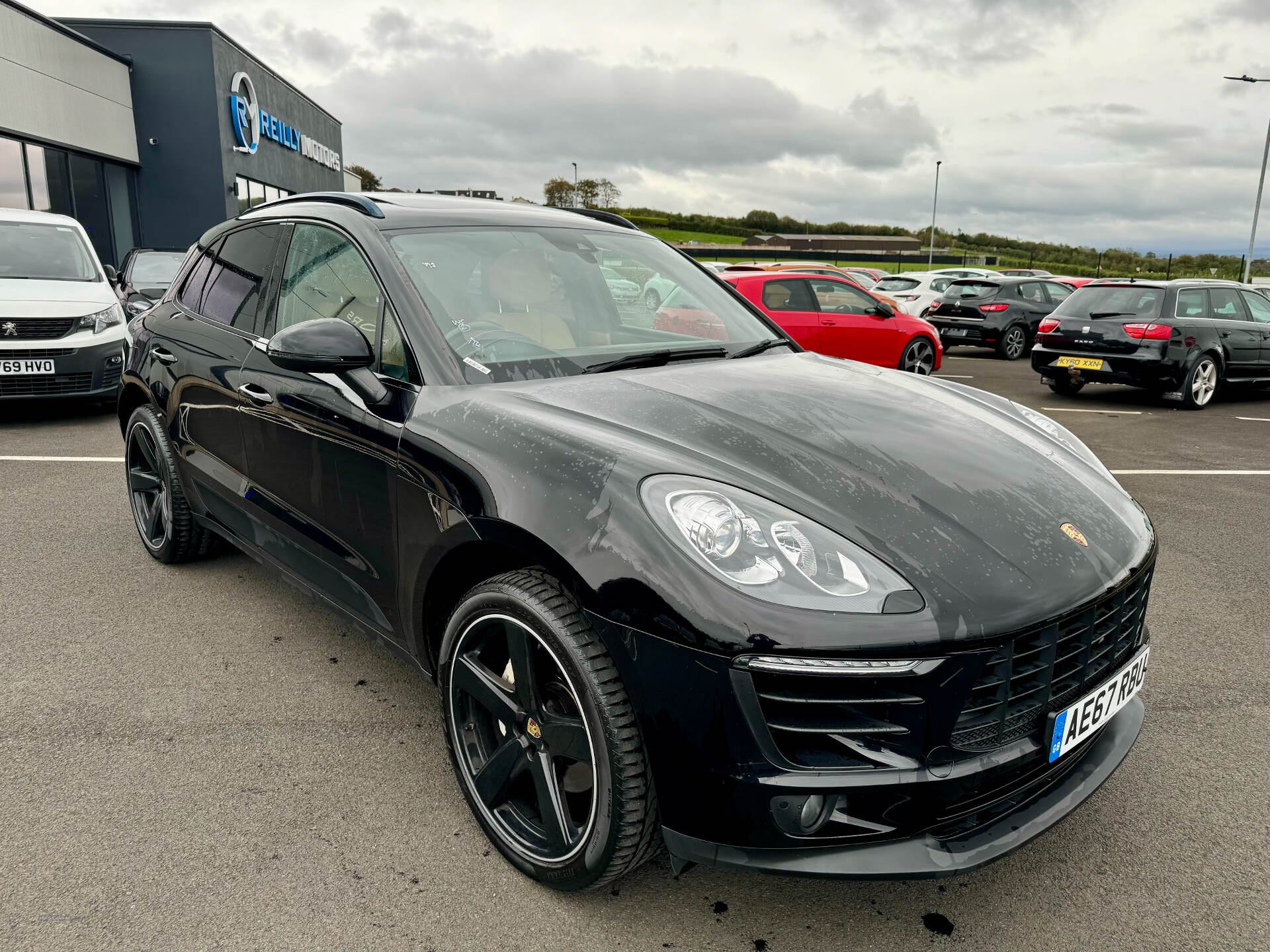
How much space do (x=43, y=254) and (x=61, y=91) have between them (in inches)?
Answer: 488

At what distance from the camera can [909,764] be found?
177cm

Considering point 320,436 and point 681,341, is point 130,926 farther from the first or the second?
point 681,341

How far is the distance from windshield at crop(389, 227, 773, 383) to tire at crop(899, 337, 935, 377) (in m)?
9.00

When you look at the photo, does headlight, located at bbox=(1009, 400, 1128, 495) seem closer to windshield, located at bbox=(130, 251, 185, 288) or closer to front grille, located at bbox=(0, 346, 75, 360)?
front grille, located at bbox=(0, 346, 75, 360)

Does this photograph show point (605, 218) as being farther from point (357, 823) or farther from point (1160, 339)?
point (1160, 339)

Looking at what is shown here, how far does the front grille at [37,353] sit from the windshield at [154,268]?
5026 millimetres

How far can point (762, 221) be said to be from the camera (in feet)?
281

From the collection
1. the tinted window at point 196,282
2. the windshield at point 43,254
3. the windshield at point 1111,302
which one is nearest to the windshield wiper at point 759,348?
the tinted window at point 196,282

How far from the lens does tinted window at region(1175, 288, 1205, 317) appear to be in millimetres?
10828

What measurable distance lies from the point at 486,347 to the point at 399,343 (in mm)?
247

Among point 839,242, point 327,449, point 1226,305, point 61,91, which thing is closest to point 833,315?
point 1226,305

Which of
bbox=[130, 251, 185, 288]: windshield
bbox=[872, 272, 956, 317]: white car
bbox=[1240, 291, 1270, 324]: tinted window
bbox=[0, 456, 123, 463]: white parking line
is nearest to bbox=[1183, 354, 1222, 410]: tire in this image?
bbox=[1240, 291, 1270, 324]: tinted window

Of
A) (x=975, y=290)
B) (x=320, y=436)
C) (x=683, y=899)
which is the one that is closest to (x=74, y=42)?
(x=975, y=290)

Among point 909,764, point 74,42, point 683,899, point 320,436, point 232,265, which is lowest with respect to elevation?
point 683,899
